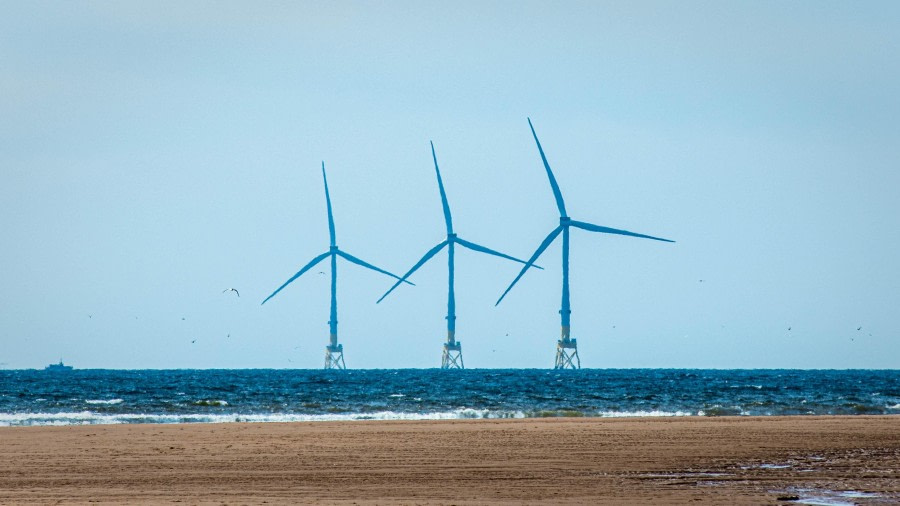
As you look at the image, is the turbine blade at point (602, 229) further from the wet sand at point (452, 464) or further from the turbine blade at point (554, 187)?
the wet sand at point (452, 464)

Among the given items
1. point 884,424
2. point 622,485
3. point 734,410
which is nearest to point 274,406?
point 734,410

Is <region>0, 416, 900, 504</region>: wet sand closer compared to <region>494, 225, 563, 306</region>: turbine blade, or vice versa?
<region>0, 416, 900, 504</region>: wet sand

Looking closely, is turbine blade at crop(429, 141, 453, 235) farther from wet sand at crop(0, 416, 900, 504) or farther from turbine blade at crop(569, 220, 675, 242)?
wet sand at crop(0, 416, 900, 504)

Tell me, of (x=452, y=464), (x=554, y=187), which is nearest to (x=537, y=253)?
(x=554, y=187)

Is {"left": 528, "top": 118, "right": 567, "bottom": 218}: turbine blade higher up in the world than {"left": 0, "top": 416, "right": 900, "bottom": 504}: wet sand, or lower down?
higher up

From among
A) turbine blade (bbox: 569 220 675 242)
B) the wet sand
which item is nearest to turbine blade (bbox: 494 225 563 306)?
turbine blade (bbox: 569 220 675 242)

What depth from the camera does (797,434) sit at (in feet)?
127

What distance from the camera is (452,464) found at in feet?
93.9

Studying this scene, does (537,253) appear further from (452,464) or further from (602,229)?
(452,464)

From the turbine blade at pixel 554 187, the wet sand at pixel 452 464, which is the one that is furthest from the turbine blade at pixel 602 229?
the wet sand at pixel 452 464

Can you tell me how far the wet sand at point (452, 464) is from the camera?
906 inches

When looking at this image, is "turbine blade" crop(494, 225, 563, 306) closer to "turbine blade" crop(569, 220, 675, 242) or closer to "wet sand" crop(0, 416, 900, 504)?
"turbine blade" crop(569, 220, 675, 242)

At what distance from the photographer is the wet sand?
2300 centimetres

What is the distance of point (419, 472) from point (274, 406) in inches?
1549
